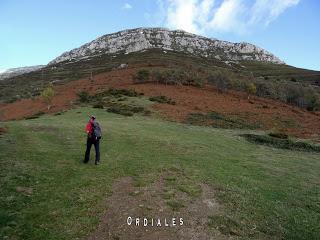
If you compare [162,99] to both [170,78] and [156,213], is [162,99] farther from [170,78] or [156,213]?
[156,213]

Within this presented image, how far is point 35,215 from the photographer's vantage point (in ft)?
46.5

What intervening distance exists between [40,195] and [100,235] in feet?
14.9

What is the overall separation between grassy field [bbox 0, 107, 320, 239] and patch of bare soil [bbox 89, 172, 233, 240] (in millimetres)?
456

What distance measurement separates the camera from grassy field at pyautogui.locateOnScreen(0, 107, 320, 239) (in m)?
14.4

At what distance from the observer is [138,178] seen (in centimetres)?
1975

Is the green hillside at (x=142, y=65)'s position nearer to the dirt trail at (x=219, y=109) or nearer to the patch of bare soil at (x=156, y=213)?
the dirt trail at (x=219, y=109)

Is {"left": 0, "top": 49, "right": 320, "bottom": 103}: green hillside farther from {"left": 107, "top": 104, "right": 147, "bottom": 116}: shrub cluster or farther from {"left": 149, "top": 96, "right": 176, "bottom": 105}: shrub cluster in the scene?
{"left": 107, "top": 104, "right": 147, "bottom": 116}: shrub cluster

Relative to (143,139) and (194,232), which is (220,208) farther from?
(143,139)

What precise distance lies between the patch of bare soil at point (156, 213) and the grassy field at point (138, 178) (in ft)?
1.50

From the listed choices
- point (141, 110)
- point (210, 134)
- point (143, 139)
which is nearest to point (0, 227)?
point (143, 139)

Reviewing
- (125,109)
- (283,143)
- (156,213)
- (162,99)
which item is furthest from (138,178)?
(162,99)

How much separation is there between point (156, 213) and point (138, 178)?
4775 mm

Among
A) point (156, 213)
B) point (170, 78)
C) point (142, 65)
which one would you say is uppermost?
point (142, 65)

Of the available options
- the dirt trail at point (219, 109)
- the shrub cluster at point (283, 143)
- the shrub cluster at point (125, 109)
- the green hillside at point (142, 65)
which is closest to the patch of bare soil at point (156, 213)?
the shrub cluster at point (283, 143)
